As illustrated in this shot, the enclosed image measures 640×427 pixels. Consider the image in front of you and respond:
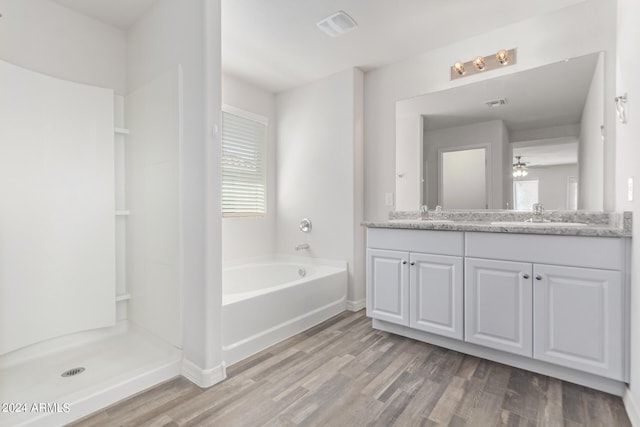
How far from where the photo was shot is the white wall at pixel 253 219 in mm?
3271

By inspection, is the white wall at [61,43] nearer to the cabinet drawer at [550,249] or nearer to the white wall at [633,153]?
the cabinet drawer at [550,249]

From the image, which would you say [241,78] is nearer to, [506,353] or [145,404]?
[145,404]

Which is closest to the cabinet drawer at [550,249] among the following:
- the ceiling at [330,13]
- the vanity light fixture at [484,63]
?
the vanity light fixture at [484,63]

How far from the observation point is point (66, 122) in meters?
2.15

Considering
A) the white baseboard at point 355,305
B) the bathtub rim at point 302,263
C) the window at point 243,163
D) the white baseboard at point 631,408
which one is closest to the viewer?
the white baseboard at point 631,408

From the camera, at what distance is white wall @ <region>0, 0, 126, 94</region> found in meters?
1.98

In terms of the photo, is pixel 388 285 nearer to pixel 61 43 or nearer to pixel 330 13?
pixel 330 13

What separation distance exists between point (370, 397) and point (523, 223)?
1661mm

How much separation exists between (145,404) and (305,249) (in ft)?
6.91

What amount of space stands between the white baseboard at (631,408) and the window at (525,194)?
4.10ft

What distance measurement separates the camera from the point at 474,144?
2.69 metres

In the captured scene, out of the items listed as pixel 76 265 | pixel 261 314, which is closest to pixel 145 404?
pixel 261 314

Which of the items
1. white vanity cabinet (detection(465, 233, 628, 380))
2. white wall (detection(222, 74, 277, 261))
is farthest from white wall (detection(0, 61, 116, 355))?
white vanity cabinet (detection(465, 233, 628, 380))

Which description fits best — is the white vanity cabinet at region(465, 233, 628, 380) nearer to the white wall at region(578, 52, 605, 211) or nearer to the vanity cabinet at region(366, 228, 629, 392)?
the vanity cabinet at region(366, 228, 629, 392)
